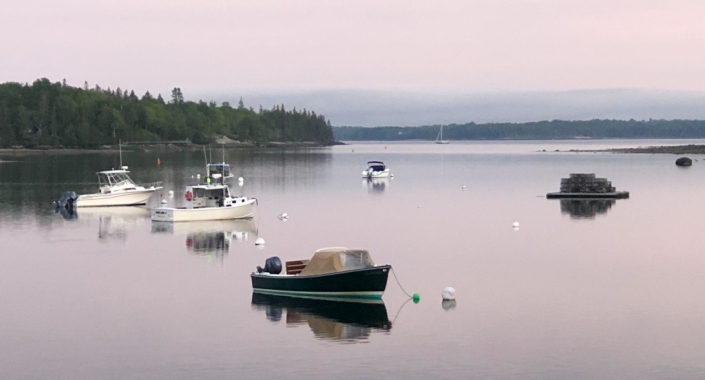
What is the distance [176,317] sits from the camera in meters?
30.3

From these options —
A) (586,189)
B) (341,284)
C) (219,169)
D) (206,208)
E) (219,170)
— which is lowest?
(219,170)

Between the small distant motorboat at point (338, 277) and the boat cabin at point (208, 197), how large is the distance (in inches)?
1082

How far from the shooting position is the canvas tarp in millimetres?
31750

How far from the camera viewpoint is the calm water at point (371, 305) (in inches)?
974

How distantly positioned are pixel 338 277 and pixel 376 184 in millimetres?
74645

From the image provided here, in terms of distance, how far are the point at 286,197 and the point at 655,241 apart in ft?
129

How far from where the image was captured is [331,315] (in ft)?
99.9

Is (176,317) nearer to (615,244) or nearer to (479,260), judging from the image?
(479,260)

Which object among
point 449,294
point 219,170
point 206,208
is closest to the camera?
point 449,294

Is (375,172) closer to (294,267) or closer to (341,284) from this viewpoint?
(294,267)

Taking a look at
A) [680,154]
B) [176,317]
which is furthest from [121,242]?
[680,154]

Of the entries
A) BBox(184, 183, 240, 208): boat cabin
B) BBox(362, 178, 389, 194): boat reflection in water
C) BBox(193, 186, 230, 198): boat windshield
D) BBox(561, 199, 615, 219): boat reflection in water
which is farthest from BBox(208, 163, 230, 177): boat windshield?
BBox(561, 199, 615, 219): boat reflection in water

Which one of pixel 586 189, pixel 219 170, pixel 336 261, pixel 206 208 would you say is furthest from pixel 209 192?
pixel 219 170

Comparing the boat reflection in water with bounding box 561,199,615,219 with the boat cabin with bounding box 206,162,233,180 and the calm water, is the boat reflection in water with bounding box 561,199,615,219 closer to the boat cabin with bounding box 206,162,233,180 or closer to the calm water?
the calm water
